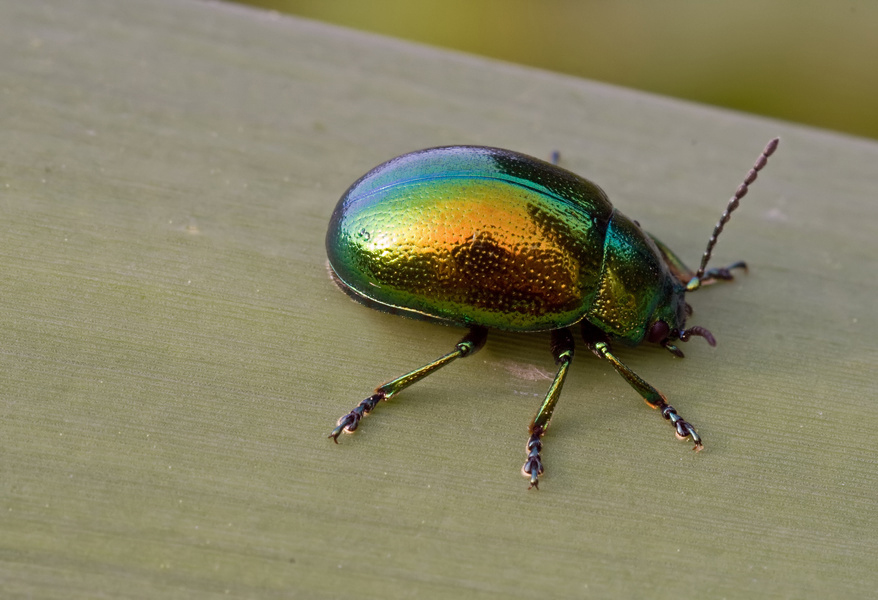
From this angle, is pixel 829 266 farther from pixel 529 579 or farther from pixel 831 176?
pixel 529 579

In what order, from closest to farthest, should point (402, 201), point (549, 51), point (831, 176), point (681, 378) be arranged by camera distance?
point (402, 201) < point (681, 378) < point (831, 176) < point (549, 51)

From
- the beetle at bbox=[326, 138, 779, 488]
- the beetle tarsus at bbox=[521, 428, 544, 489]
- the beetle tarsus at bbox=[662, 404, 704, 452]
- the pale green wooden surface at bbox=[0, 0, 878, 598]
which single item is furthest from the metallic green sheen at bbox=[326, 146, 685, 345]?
the beetle tarsus at bbox=[521, 428, 544, 489]

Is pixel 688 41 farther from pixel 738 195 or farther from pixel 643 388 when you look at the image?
pixel 643 388

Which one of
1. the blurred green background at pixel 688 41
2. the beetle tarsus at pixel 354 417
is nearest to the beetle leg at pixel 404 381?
the beetle tarsus at pixel 354 417

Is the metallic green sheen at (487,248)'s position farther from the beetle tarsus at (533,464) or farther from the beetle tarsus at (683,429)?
the beetle tarsus at (533,464)

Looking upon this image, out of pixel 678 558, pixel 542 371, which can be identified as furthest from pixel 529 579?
pixel 542 371

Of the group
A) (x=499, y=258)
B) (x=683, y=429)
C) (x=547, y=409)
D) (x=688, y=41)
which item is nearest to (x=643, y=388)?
(x=683, y=429)
